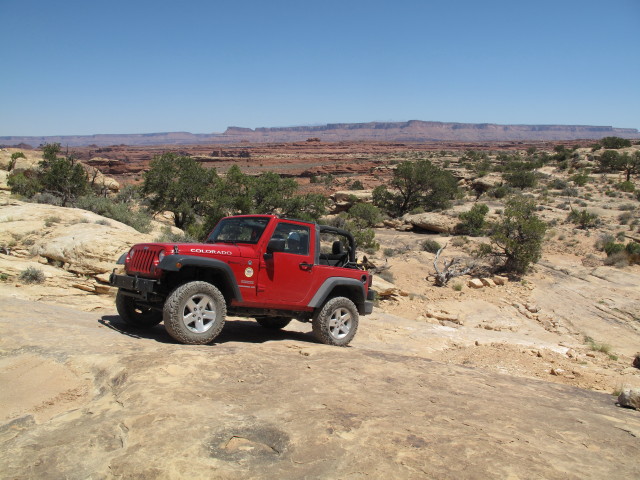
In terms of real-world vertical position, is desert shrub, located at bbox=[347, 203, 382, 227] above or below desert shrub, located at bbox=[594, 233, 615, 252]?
above

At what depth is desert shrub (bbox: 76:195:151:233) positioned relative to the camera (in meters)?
16.7

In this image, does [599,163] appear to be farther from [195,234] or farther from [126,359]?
[126,359]

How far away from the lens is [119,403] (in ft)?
13.9

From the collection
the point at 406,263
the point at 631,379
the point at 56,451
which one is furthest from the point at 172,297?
the point at 406,263

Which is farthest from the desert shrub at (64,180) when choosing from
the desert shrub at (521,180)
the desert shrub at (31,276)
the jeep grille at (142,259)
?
the desert shrub at (521,180)

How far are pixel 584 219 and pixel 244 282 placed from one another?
25.2 meters

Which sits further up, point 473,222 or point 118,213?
point 118,213

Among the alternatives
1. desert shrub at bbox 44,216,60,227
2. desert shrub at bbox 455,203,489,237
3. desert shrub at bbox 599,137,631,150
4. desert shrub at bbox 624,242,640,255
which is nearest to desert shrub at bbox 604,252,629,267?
desert shrub at bbox 624,242,640,255

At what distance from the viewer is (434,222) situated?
28250mm

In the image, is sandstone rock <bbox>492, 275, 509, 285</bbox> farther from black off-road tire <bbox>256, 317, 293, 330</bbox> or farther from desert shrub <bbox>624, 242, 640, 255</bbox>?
black off-road tire <bbox>256, 317, 293, 330</bbox>

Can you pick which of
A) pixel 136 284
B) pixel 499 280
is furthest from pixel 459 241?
pixel 136 284

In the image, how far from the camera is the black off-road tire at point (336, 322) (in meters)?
7.99

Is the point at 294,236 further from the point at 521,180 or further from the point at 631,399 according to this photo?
the point at 521,180

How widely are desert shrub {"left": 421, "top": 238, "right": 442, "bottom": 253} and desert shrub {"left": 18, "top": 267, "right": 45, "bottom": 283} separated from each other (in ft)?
57.8
